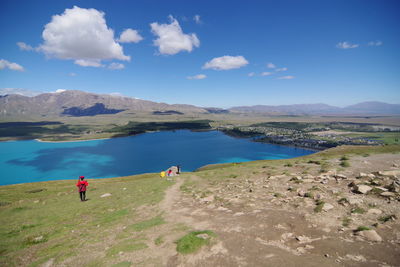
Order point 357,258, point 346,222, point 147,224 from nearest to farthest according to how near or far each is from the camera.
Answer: point 357,258 < point 346,222 < point 147,224

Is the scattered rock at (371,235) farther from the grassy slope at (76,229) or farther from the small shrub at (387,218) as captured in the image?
the grassy slope at (76,229)

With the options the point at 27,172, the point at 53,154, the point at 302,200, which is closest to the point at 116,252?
the point at 302,200

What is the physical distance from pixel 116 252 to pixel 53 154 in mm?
227669

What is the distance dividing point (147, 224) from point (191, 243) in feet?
19.8

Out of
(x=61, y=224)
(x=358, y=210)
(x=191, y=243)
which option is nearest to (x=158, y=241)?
(x=191, y=243)

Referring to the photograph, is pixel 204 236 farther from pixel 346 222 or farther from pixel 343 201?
pixel 343 201

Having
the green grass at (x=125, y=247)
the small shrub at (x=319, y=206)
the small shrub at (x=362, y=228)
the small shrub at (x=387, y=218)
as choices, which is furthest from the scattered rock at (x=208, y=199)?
the small shrub at (x=387, y=218)

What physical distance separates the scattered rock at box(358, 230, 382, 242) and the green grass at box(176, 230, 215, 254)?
29.5ft

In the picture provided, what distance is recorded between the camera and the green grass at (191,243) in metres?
11.0

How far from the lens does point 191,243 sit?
37.3ft

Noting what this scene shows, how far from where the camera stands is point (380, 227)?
11523mm

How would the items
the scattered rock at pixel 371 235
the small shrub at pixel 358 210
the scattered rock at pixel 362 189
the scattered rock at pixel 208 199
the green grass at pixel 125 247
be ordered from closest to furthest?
the scattered rock at pixel 371 235, the green grass at pixel 125 247, the small shrub at pixel 358 210, the scattered rock at pixel 362 189, the scattered rock at pixel 208 199

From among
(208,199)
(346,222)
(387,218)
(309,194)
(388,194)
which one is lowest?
(208,199)

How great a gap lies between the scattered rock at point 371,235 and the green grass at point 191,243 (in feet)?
29.5
